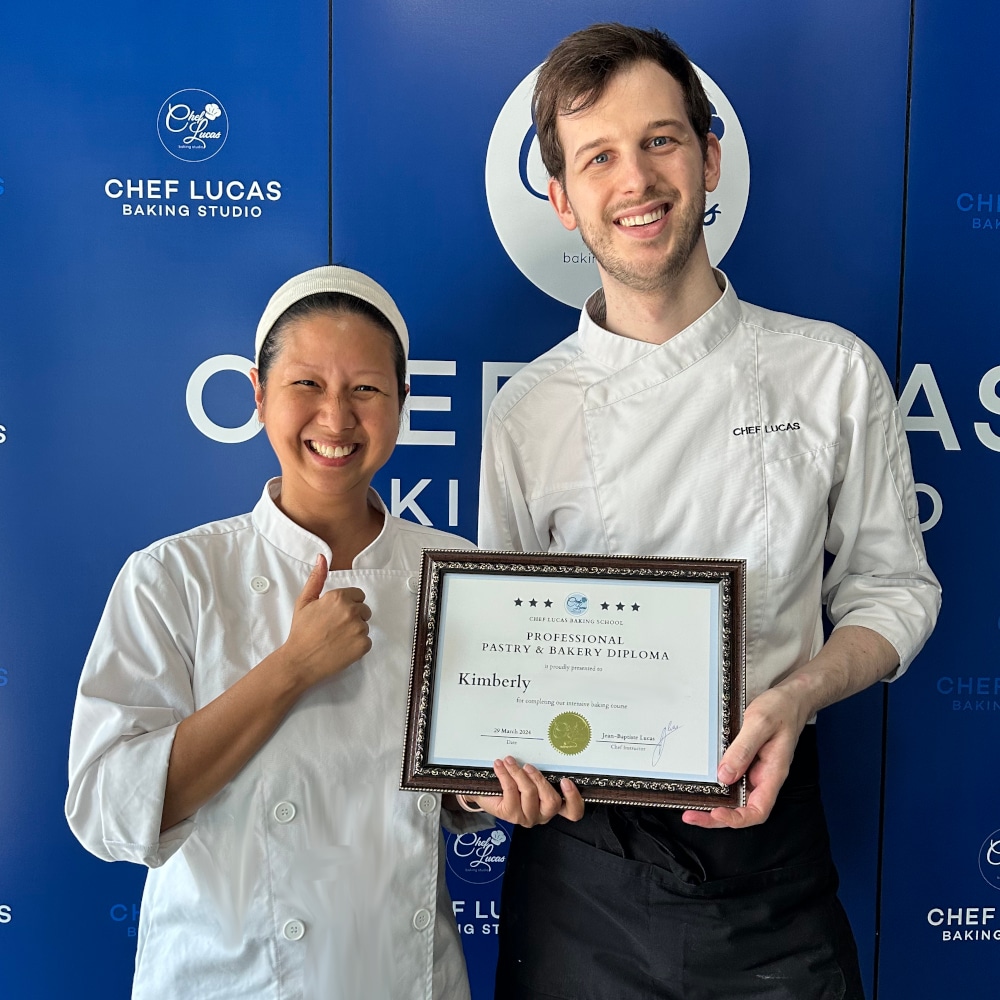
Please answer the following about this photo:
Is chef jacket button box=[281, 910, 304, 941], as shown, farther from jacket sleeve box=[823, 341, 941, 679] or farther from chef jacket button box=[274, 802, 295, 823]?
jacket sleeve box=[823, 341, 941, 679]

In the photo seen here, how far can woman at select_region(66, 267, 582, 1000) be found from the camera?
4.71 ft

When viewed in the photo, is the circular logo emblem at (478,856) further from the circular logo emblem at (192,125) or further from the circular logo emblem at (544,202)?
the circular logo emblem at (192,125)

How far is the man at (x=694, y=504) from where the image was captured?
162 cm

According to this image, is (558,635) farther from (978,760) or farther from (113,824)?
(978,760)

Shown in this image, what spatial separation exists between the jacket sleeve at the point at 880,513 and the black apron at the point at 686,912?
12.4 inches

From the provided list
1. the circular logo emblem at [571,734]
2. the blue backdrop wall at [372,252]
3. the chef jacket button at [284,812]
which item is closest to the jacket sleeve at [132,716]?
the chef jacket button at [284,812]

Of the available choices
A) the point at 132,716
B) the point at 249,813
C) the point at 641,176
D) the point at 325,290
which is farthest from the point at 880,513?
the point at 132,716

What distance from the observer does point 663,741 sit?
1.50 meters

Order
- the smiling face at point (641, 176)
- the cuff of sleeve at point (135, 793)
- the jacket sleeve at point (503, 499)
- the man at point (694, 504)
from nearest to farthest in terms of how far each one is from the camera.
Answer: the cuff of sleeve at point (135, 793), the man at point (694, 504), the smiling face at point (641, 176), the jacket sleeve at point (503, 499)

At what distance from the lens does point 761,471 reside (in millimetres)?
1743

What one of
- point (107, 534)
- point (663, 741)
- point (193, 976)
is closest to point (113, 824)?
point (193, 976)

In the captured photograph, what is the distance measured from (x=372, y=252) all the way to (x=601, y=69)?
27.5 inches

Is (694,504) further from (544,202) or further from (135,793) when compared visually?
(135,793)

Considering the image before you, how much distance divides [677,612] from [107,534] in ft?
4.52
